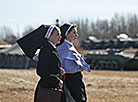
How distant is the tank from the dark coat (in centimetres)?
2151

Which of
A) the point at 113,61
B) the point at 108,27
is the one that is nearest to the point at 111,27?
the point at 108,27

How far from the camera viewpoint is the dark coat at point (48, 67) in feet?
15.7

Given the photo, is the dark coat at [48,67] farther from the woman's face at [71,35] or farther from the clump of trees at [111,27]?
the clump of trees at [111,27]

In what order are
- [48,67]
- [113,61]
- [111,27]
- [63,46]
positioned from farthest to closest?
[111,27], [113,61], [63,46], [48,67]

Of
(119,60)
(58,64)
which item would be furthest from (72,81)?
(119,60)

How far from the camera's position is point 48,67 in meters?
4.79

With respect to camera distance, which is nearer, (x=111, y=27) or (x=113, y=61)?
(x=113, y=61)

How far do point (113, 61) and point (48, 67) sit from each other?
73.3ft

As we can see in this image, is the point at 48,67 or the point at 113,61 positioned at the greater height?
the point at 48,67

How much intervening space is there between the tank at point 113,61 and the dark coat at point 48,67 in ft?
70.6

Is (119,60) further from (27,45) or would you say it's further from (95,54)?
(27,45)

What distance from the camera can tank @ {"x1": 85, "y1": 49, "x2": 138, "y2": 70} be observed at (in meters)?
25.9

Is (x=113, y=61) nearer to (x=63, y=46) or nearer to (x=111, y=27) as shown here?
(x=63, y=46)

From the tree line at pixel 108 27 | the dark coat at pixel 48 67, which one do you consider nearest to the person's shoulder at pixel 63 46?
the dark coat at pixel 48 67
